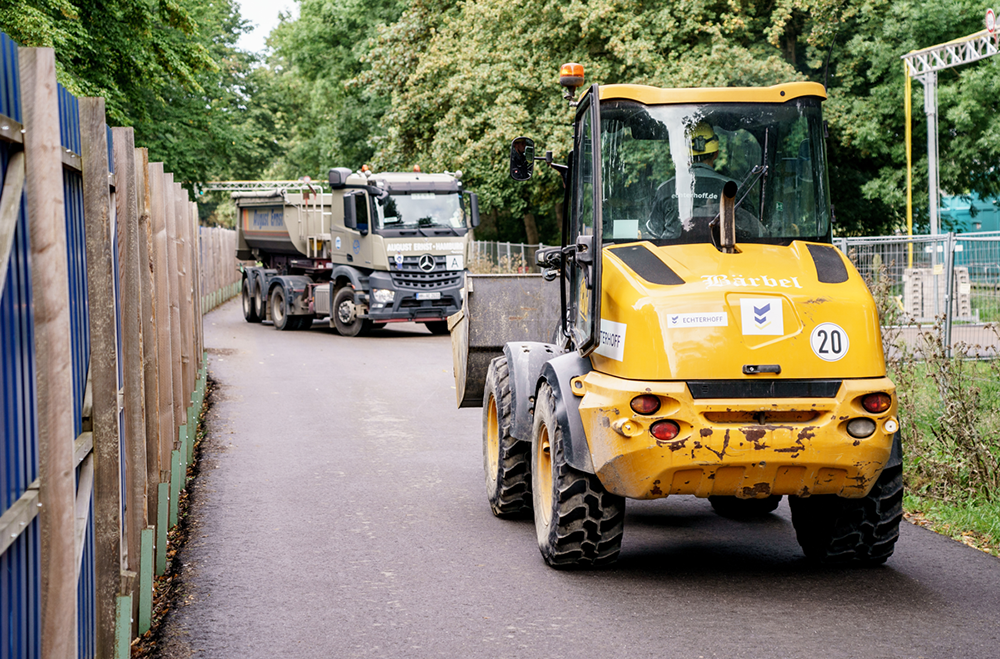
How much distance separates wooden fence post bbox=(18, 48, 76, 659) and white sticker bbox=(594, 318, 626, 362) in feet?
9.94

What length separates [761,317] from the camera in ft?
18.3

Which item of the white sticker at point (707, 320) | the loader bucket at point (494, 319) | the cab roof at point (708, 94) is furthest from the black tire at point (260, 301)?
the white sticker at point (707, 320)

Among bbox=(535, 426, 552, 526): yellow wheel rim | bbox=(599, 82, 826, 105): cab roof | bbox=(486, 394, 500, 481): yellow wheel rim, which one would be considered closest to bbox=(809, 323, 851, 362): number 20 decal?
bbox=(599, 82, 826, 105): cab roof

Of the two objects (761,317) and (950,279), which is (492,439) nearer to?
(761,317)

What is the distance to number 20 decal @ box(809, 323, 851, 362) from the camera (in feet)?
18.4

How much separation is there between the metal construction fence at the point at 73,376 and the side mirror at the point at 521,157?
211 cm

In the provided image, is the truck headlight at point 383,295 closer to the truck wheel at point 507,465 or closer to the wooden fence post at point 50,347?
the truck wheel at point 507,465

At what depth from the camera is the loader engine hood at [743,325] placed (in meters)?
5.55

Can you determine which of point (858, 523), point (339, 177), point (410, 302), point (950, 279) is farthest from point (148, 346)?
point (339, 177)

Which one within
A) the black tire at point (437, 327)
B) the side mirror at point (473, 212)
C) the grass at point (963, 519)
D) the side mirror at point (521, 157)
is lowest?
the grass at point (963, 519)

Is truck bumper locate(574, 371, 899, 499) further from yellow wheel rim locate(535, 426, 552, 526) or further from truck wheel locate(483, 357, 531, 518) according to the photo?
truck wheel locate(483, 357, 531, 518)

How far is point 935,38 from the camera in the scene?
27453 millimetres

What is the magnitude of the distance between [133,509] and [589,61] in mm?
25037

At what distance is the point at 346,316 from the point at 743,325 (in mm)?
18463
